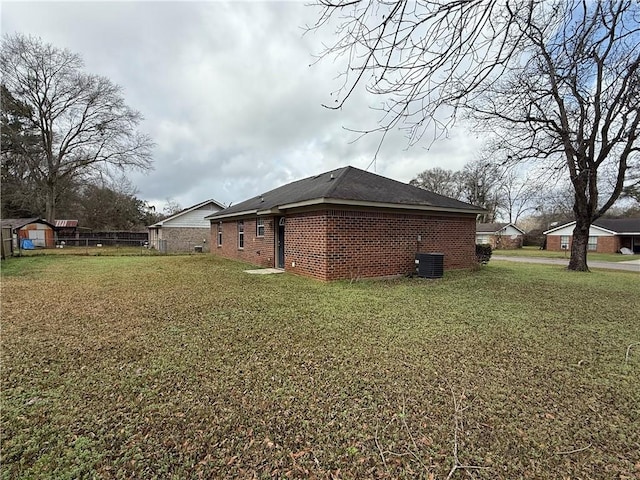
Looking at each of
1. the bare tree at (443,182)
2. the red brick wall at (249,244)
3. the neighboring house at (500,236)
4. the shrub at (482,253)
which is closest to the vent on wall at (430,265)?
the shrub at (482,253)

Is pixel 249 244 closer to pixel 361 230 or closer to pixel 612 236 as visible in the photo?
pixel 361 230

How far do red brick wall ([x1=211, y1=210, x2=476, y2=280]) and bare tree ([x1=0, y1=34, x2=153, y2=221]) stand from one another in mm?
24487

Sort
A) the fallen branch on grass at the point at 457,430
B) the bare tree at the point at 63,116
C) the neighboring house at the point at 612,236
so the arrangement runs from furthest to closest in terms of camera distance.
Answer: the neighboring house at the point at 612,236
the bare tree at the point at 63,116
the fallen branch on grass at the point at 457,430

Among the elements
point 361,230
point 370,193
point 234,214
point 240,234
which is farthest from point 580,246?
point 234,214

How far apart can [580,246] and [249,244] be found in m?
14.4

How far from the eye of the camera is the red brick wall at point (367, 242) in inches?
357

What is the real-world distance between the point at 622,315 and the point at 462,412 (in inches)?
223

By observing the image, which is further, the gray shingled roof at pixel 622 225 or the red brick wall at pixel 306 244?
the gray shingled roof at pixel 622 225

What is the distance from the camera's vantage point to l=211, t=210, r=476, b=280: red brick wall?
9.06 metres

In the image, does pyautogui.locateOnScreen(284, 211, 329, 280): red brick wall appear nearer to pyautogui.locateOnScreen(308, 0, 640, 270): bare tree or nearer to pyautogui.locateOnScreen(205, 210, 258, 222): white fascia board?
pyautogui.locateOnScreen(205, 210, 258, 222): white fascia board

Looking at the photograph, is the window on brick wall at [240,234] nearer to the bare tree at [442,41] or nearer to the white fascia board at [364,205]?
the white fascia board at [364,205]

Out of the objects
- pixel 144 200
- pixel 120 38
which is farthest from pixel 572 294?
pixel 144 200

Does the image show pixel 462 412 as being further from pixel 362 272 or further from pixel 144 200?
pixel 144 200

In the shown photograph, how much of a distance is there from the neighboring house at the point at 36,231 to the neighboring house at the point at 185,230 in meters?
10.4
